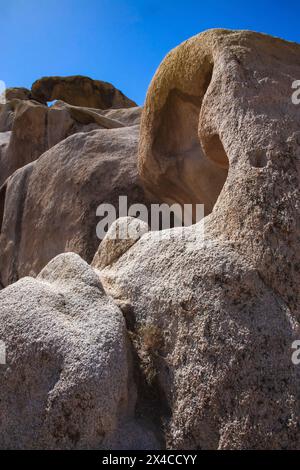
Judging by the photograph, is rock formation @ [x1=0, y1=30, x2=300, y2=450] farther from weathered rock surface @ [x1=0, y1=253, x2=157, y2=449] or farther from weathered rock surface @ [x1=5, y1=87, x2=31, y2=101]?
weathered rock surface @ [x1=5, y1=87, x2=31, y2=101]

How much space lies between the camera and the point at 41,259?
370 cm

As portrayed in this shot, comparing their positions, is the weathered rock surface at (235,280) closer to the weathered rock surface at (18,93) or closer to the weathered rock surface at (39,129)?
the weathered rock surface at (39,129)

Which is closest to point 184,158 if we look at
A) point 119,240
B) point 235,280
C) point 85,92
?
point 119,240

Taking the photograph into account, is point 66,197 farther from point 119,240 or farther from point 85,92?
point 85,92

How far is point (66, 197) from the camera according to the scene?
3695 millimetres

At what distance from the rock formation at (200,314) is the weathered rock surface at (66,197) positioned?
5.08 feet

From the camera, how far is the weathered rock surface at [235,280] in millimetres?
1202

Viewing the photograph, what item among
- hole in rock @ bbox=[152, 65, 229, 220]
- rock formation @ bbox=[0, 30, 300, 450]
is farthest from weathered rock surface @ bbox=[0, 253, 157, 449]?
hole in rock @ bbox=[152, 65, 229, 220]

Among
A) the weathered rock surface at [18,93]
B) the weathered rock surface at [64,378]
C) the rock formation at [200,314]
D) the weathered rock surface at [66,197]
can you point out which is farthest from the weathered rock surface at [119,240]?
the weathered rock surface at [18,93]

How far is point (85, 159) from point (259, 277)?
2.63m

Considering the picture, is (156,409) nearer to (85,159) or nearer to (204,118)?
(204,118)

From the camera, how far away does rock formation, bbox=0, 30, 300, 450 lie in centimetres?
120

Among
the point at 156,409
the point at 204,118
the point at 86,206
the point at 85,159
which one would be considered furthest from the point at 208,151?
the point at 85,159
